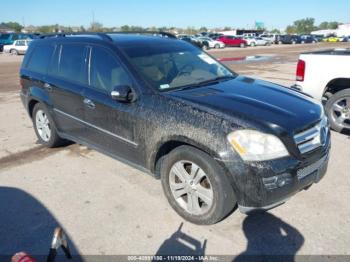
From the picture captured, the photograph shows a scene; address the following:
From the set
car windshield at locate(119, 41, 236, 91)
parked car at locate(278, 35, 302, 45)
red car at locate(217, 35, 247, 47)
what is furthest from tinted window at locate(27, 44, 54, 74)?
parked car at locate(278, 35, 302, 45)

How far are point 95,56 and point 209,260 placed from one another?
270 centimetres

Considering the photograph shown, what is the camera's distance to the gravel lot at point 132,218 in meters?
3.06

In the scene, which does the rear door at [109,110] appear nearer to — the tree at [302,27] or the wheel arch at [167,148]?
the wheel arch at [167,148]

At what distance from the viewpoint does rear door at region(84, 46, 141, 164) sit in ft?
12.4

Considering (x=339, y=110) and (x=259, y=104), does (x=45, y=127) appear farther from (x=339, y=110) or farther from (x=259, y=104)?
(x=339, y=110)

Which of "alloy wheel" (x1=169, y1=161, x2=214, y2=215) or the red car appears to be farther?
the red car

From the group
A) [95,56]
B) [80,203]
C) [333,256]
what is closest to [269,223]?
[333,256]

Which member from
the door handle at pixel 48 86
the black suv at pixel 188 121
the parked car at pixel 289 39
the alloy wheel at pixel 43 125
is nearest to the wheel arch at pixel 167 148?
the black suv at pixel 188 121

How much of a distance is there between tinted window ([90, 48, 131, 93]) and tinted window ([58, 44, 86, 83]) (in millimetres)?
241

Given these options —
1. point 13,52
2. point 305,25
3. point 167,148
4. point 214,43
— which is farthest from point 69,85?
point 305,25

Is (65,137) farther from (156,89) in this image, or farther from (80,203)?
(156,89)

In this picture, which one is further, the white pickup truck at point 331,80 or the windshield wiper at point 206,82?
the white pickup truck at point 331,80

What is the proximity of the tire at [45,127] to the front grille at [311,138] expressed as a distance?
360cm

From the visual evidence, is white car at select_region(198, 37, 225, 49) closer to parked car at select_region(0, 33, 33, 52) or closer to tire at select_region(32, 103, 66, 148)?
parked car at select_region(0, 33, 33, 52)
